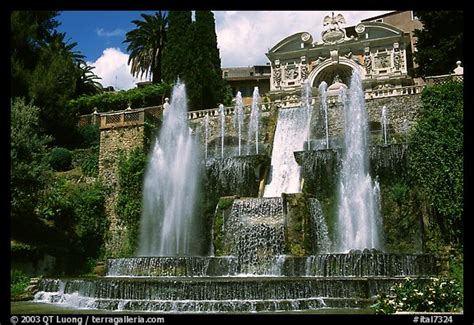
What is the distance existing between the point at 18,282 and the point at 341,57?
2677 centimetres

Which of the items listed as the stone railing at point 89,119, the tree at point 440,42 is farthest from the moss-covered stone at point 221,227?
the tree at point 440,42

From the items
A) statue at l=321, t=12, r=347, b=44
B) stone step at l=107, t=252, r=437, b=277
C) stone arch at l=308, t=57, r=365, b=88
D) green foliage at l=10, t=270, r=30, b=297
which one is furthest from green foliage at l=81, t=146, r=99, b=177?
statue at l=321, t=12, r=347, b=44

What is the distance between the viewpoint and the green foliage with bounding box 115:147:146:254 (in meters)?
20.8

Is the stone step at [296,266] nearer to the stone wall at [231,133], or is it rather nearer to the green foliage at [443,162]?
the green foliage at [443,162]

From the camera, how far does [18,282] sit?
47.7 ft

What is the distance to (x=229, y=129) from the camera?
82.8 feet

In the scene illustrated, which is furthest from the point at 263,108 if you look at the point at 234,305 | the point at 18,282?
the point at 234,305

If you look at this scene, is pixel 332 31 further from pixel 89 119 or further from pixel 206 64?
pixel 89 119

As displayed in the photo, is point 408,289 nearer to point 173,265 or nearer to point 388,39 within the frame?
point 173,265

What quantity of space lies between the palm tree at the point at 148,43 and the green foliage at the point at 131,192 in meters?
19.7

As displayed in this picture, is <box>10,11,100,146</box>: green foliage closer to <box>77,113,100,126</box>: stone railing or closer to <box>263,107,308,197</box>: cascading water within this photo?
<box>77,113,100,126</box>: stone railing

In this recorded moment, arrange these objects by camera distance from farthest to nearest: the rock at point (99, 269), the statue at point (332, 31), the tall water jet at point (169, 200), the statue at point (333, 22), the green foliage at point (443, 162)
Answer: the statue at point (333, 22) → the statue at point (332, 31) → the tall water jet at point (169, 200) → the rock at point (99, 269) → the green foliage at point (443, 162)

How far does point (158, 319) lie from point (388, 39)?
105 feet

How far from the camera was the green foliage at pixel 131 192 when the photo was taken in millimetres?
20825
